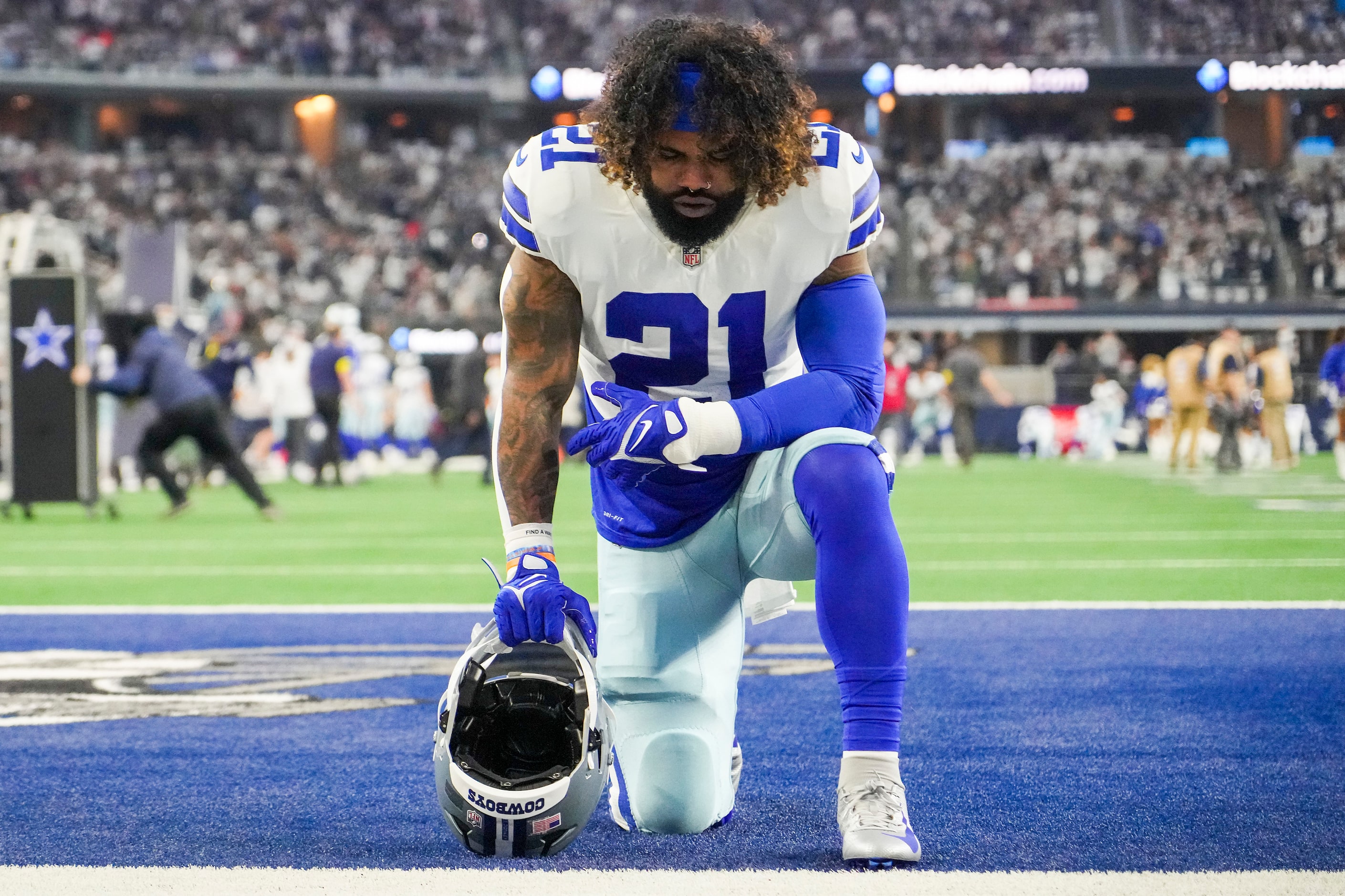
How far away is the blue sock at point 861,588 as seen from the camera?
8.09 feet

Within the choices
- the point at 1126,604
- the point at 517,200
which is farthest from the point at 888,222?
the point at 517,200

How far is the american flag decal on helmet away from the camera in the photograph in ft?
7.95

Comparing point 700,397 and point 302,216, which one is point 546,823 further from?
point 302,216

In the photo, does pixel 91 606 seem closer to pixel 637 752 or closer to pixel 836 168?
pixel 637 752

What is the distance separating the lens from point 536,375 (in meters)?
2.84

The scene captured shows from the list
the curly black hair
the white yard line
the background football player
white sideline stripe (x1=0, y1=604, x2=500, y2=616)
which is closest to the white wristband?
the background football player

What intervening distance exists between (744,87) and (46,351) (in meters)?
9.61

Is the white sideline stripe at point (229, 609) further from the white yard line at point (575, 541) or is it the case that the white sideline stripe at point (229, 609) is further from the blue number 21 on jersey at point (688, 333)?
the blue number 21 on jersey at point (688, 333)

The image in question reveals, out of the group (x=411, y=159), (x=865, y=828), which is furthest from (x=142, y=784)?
(x=411, y=159)

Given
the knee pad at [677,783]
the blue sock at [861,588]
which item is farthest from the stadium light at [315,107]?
the blue sock at [861,588]

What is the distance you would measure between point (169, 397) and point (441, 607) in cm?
516

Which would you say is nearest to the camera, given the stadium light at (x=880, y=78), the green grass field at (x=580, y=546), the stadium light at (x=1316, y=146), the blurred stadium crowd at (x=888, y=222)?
the green grass field at (x=580, y=546)

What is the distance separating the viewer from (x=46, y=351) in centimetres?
1100

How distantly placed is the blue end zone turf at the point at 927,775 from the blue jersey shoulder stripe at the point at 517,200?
1.14 meters
